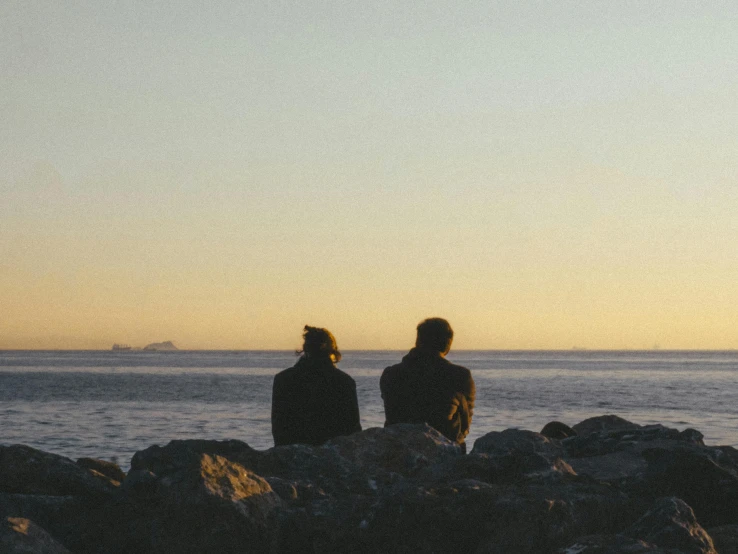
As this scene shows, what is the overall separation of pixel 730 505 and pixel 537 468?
1379 millimetres

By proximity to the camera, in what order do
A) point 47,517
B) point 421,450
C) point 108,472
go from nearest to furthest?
point 47,517
point 421,450
point 108,472

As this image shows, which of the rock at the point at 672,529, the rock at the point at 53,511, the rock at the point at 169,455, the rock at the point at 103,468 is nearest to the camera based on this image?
the rock at the point at 672,529

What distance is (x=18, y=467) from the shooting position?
6781 millimetres

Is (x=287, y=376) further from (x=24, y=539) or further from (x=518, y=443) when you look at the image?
(x=24, y=539)

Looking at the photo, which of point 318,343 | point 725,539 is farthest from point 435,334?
point 725,539

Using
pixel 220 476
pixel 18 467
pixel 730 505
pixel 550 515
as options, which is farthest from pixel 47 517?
pixel 730 505

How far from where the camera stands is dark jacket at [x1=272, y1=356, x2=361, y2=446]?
795 cm

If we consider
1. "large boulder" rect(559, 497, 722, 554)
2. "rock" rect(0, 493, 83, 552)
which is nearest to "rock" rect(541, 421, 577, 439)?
"large boulder" rect(559, 497, 722, 554)

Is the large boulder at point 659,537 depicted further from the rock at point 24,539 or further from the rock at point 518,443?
the rock at point 24,539

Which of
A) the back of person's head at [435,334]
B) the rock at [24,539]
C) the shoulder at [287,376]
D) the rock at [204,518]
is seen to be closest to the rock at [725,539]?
the rock at [204,518]

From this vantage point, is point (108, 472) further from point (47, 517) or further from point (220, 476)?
point (220, 476)

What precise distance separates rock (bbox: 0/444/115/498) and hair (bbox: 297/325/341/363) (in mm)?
1884

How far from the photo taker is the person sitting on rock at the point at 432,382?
26.9 ft

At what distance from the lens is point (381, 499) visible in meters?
5.50
